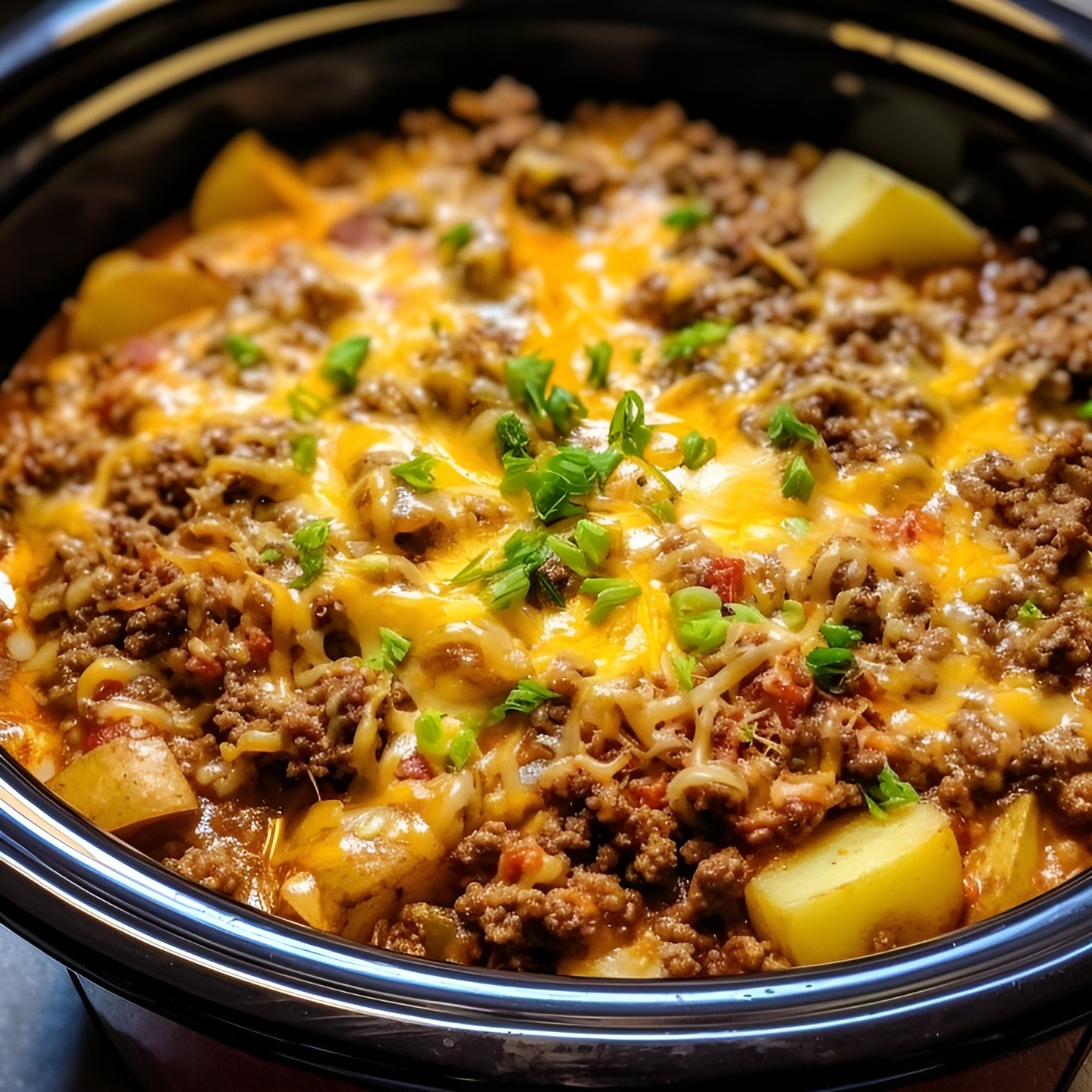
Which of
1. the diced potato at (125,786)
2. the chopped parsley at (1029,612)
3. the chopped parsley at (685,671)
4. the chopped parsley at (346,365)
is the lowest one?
the diced potato at (125,786)

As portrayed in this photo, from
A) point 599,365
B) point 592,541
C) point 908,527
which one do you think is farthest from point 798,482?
point 599,365

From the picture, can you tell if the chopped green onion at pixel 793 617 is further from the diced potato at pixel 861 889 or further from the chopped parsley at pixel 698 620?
the diced potato at pixel 861 889

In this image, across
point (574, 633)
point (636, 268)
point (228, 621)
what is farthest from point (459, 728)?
point (636, 268)

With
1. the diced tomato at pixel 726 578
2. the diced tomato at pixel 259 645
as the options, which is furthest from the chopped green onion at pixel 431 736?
the diced tomato at pixel 726 578

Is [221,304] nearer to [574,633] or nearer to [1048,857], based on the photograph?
[574,633]

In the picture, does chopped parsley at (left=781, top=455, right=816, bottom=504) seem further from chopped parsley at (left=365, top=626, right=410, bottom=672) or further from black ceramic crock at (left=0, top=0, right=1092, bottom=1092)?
black ceramic crock at (left=0, top=0, right=1092, bottom=1092)

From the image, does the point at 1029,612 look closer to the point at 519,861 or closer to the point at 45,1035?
the point at 519,861
